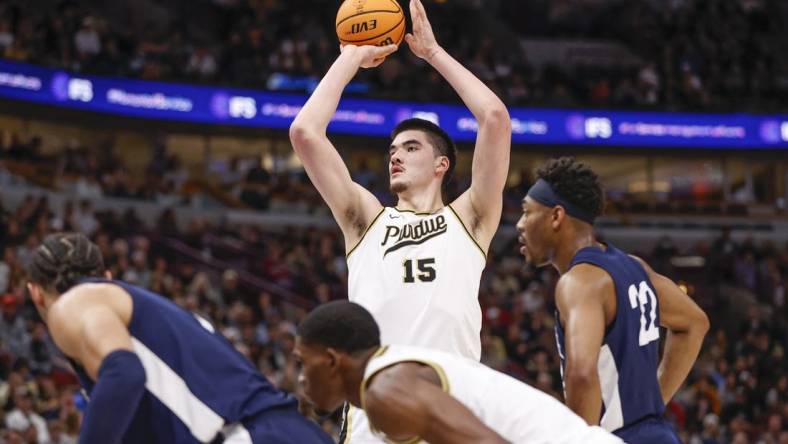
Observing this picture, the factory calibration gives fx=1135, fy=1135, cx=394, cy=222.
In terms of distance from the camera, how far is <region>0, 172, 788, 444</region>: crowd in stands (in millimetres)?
13578

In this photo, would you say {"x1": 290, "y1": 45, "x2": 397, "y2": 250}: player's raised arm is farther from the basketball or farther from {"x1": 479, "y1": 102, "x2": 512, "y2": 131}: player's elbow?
{"x1": 479, "y1": 102, "x2": 512, "y2": 131}: player's elbow

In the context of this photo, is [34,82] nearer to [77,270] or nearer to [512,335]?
[512,335]

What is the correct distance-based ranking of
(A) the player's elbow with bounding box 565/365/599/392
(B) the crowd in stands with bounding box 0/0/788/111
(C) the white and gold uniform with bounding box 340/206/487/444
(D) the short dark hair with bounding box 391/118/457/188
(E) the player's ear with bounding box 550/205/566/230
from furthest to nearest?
(B) the crowd in stands with bounding box 0/0/788/111, (D) the short dark hair with bounding box 391/118/457/188, (C) the white and gold uniform with bounding box 340/206/487/444, (E) the player's ear with bounding box 550/205/566/230, (A) the player's elbow with bounding box 565/365/599/392

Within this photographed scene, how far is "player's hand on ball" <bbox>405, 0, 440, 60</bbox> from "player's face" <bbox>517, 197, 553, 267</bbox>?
1228 millimetres

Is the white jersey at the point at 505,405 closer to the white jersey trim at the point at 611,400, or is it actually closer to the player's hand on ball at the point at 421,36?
the white jersey trim at the point at 611,400

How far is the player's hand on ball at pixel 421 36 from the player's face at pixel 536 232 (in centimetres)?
123

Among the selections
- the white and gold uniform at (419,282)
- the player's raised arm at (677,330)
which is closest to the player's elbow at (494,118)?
the white and gold uniform at (419,282)

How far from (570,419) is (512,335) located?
46.2 ft

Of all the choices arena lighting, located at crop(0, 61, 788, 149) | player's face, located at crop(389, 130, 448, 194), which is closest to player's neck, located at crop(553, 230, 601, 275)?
player's face, located at crop(389, 130, 448, 194)

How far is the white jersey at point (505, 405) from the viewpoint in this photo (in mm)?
3375

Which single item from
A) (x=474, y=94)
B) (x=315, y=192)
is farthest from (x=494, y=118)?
(x=315, y=192)

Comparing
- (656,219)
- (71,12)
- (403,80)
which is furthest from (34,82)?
(656,219)

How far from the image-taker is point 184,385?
3.96m

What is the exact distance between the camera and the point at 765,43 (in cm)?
2958
